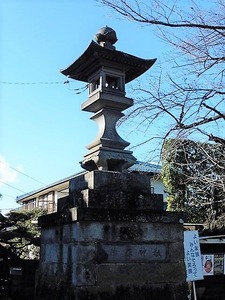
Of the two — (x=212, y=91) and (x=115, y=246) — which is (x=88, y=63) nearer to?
(x=115, y=246)

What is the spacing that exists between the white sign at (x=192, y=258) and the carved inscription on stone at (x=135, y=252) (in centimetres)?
236

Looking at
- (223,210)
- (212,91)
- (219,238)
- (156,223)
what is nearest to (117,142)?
(156,223)

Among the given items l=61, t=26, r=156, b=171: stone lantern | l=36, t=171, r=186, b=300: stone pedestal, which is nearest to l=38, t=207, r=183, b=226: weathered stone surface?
l=36, t=171, r=186, b=300: stone pedestal

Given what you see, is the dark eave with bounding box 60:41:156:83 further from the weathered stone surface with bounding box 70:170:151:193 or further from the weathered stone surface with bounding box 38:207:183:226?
the weathered stone surface with bounding box 38:207:183:226

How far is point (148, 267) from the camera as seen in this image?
5078mm

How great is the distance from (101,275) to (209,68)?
5030 millimetres

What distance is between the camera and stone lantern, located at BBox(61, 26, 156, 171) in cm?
568

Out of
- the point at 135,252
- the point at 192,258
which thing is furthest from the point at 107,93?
the point at 192,258

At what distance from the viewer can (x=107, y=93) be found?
5797 millimetres

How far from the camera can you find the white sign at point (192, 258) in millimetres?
7301

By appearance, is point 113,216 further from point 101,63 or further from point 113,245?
point 101,63

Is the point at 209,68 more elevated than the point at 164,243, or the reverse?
the point at 209,68

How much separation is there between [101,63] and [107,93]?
516 mm

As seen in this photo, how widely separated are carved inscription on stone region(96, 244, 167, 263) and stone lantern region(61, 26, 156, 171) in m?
1.27
